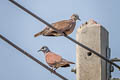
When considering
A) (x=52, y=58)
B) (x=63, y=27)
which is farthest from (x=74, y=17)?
(x=63, y=27)

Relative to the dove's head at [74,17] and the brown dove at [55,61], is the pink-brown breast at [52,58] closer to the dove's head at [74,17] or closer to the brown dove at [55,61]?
the brown dove at [55,61]

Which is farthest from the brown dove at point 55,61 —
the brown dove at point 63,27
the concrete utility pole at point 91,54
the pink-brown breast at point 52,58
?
the concrete utility pole at point 91,54

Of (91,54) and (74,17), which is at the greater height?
(74,17)

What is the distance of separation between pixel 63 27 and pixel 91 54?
A: 192 centimetres

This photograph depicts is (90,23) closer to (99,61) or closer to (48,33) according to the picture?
(99,61)

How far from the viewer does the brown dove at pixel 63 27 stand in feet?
21.8

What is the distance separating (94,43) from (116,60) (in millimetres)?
434

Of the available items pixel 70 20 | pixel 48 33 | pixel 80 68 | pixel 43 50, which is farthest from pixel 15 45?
pixel 43 50

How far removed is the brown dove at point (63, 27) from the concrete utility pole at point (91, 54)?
0.82m

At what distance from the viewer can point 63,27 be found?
7.21 m

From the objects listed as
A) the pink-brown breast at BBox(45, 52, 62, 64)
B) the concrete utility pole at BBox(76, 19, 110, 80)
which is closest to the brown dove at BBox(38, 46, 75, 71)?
the pink-brown breast at BBox(45, 52, 62, 64)

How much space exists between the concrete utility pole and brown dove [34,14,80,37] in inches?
32.4

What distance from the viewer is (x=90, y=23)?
18.6ft

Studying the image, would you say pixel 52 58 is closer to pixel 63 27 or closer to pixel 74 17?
pixel 74 17
